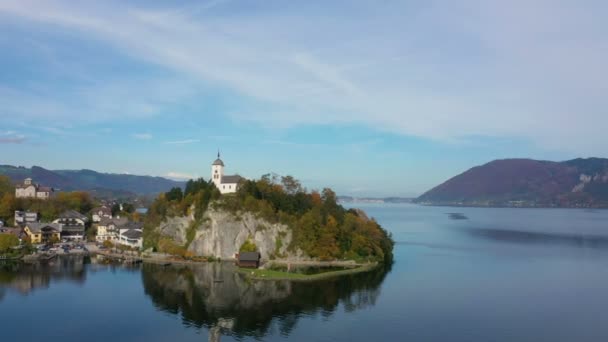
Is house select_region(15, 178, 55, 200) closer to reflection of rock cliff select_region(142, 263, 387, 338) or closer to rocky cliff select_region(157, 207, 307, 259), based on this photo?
rocky cliff select_region(157, 207, 307, 259)

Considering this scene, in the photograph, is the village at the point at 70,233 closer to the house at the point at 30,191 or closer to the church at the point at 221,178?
the house at the point at 30,191

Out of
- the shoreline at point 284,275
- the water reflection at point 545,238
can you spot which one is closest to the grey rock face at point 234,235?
the shoreline at point 284,275

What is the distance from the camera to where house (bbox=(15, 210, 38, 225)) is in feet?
178

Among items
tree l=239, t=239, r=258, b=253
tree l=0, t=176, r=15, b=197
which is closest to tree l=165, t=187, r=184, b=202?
tree l=239, t=239, r=258, b=253

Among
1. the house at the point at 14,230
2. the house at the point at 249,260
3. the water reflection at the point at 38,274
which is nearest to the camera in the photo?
the water reflection at the point at 38,274

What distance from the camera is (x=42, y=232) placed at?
2013 inches

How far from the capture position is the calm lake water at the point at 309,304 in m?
22.1

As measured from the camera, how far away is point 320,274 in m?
35.0

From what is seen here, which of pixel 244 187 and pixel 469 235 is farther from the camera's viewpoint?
pixel 469 235

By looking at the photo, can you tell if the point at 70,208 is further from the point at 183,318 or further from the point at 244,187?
A: the point at 183,318

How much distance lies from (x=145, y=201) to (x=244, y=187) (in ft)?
328

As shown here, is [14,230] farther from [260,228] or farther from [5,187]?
[260,228]

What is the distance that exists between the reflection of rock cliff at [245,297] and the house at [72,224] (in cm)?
2239

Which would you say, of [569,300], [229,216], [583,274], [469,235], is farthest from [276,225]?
[469,235]
